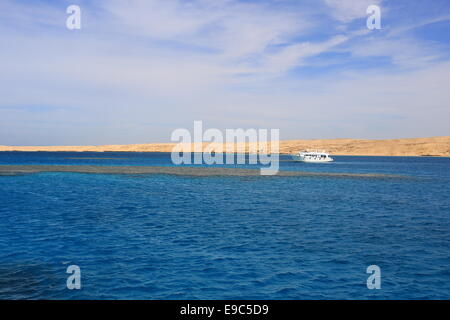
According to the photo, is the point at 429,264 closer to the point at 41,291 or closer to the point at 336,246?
the point at 336,246

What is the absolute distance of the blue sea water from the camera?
18.0 metres

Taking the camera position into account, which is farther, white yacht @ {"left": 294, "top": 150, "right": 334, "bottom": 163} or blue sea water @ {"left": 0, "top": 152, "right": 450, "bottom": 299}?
white yacht @ {"left": 294, "top": 150, "right": 334, "bottom": 163}

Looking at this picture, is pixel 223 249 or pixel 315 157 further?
pixel 315 157

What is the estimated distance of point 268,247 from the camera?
24969 mm

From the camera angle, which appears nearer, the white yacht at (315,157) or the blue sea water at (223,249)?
the blue sea water at (223,249)

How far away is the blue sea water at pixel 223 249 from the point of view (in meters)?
18.0

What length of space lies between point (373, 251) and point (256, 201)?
2419 centimetres

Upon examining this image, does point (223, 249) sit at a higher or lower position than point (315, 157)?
lower

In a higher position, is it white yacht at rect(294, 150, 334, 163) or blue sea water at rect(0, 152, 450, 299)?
white yacht at rect(294, 150, 334, 163)

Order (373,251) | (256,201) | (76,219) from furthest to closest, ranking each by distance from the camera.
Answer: (256,201)
(76,219)
(373,251)

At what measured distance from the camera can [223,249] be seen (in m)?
24.4

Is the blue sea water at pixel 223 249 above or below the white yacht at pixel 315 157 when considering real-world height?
below
